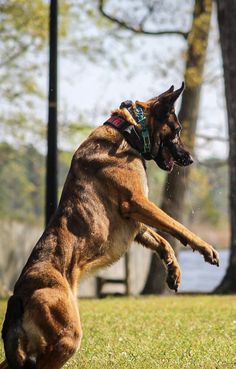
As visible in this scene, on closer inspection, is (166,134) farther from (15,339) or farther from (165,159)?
(15,339)

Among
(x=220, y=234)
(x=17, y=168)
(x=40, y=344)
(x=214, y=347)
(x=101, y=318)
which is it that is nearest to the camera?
(x=40, y=344)

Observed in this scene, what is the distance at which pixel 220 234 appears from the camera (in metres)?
83.9

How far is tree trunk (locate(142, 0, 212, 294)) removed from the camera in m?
22.4

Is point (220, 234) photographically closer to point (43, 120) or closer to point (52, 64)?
point (43, 120)

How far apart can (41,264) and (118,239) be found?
2.99 ft

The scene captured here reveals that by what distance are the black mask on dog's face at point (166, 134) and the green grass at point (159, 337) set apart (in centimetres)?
184

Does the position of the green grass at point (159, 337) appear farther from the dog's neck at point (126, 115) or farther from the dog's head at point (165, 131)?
the dog's neck at point (126, 115)

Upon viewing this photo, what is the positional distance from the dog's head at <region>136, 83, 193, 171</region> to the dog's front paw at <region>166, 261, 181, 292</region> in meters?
0.96

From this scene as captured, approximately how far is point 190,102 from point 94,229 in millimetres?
16046

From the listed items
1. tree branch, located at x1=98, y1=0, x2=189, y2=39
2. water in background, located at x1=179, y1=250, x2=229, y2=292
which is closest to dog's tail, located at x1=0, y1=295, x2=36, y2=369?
tree branch, located at x1=98, y1=0, x2=189, y2=39

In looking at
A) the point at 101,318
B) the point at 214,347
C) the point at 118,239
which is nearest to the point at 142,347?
the point at 214,347

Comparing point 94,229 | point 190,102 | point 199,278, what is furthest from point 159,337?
point 199,278

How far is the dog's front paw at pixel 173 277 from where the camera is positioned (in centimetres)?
807

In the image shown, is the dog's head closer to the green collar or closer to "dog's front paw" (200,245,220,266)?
the green collar
